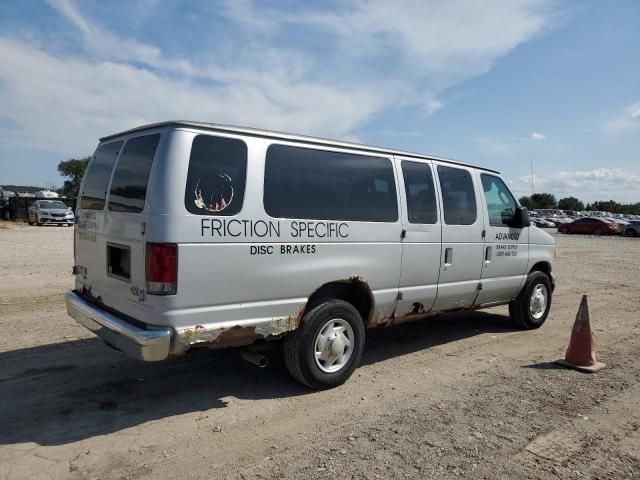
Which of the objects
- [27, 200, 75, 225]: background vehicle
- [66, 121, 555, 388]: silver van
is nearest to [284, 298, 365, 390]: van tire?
[66, 121, 555, 388]: silver van

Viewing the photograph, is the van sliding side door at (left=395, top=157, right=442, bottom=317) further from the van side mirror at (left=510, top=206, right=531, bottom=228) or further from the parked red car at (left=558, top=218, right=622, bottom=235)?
the parked red car at (left=558, top=218, right=622, bottom=235)

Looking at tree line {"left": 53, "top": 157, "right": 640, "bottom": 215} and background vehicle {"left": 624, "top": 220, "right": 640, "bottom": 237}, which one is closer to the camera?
background vehicle {"left": 624, "top": 220, "right": 640, "bottom": 237}

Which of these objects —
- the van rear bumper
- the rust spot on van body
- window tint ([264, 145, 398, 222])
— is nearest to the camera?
the van rear bumper

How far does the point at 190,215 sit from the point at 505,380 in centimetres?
347

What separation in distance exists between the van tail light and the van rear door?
12cm

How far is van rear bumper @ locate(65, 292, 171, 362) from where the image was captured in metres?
3.51

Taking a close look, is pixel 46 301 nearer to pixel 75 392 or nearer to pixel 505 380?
pixel 75 392

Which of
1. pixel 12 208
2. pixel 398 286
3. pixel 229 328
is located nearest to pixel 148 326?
pixel 229 328

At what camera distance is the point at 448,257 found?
5.55 m

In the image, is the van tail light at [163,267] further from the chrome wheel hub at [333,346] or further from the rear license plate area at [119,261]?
the chrome wheel hub at [333,346]

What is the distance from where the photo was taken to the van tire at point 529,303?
22.5 feet

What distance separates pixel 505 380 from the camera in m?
4.90

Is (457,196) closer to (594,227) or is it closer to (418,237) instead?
(418,237)

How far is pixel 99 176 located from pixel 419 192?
3204 millimetres
